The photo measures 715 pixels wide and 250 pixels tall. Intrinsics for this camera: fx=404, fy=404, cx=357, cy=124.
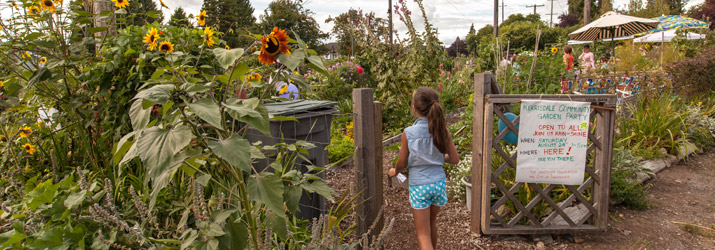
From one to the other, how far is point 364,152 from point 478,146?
3.38ft

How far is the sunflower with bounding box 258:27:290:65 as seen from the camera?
1266 millimetres

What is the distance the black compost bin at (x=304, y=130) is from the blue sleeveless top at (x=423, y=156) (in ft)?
1.98

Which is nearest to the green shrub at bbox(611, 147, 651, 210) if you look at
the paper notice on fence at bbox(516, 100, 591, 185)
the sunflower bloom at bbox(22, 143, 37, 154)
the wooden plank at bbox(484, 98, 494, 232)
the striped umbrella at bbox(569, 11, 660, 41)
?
the paper notice on fence at bbox(516, 100, 591, 185)

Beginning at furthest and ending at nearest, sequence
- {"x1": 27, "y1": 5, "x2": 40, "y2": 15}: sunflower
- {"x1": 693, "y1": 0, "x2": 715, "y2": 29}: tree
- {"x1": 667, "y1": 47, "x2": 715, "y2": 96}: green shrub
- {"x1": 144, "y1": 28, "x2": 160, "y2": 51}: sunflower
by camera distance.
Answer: {"x1": 693, "y1": 0, "x2": 715, "y2": 29}: tree
{"x1": 667, "y1": 47, "x2": 715, "y2": 96}: green shrub
{"x1": 27, "y1": 5, "x2": 40, "y2": 15}: sunflower
{"x1": 144, "y1": 28, "x2": 160, "y2": 51}: sunflower

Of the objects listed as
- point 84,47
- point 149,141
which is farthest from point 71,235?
point 84,47

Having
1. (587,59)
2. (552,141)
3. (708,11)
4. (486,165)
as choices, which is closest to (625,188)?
(552,141)

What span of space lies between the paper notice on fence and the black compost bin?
1369mm

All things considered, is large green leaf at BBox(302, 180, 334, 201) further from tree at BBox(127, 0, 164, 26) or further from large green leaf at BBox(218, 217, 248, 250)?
tree at BBox(127, 0, 164, 26)

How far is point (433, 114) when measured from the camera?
95.4 inches

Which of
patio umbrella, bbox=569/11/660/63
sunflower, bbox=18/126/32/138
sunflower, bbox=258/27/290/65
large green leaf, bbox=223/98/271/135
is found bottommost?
sunflower, bbox=18/126/32/138

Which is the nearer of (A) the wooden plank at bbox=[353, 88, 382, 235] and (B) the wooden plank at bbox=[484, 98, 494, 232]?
(A) the wooden plank at bbox=[353, 88, 382, 235]

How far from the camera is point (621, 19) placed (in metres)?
11.1

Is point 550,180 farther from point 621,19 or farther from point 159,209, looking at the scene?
point 621,19

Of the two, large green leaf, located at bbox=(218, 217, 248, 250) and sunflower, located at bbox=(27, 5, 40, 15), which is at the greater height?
sunflower, located at bbox=(27, 5, 40, 15)
